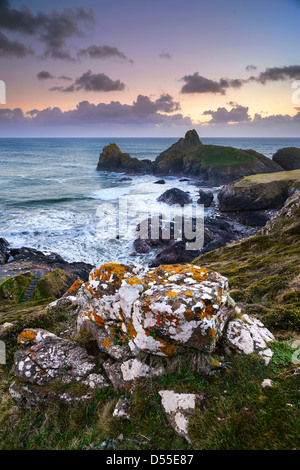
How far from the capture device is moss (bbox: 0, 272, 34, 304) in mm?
→ 16047

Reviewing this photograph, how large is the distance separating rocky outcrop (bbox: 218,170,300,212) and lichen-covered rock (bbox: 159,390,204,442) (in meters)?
43.2

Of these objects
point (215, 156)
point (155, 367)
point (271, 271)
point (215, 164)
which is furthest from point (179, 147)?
point (155, 367)

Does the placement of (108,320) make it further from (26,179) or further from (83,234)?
(26,179)

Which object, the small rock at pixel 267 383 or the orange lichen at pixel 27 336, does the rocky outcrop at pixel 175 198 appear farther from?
the small rock at pixel 267 383

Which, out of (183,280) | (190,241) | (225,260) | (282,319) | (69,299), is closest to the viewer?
(183,280)

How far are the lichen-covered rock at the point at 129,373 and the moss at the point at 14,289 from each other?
13917 millimetres

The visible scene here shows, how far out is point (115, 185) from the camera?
250 ft

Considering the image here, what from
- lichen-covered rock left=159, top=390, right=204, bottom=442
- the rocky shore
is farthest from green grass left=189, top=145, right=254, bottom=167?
lichen-covered rock left=159, top=390, right=204, bottom=442

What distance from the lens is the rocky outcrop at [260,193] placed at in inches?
1641

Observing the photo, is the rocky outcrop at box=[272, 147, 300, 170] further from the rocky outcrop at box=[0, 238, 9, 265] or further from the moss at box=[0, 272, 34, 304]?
the moss at box=[0, 272, 34, 304]

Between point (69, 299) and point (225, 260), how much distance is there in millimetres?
13522

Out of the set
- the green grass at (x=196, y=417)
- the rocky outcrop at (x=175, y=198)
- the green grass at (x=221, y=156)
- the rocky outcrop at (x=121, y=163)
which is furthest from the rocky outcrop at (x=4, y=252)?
the rocky outcrop at (x=121, y=163)

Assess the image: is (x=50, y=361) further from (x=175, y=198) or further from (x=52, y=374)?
(x=175, y=198)
